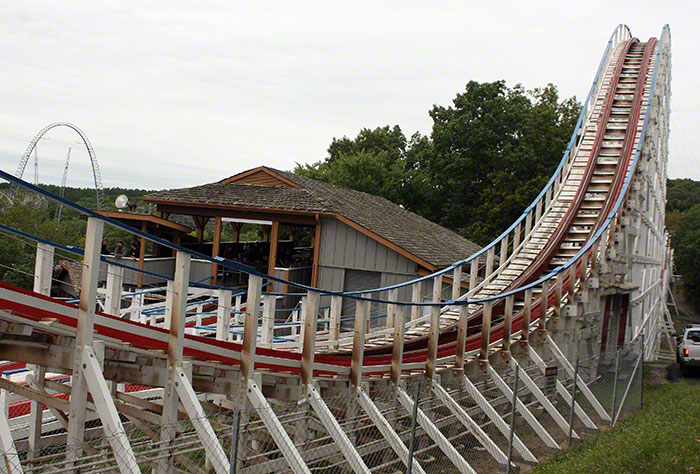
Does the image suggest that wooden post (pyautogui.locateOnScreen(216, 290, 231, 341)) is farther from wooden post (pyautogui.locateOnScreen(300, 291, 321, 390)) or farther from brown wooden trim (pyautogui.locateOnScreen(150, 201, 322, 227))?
brown wooden trim (pyautogui.locateOnScreen(150, 201, 322, 227))

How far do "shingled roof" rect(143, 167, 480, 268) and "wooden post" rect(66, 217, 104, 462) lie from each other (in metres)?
13.8

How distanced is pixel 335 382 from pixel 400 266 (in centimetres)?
1125

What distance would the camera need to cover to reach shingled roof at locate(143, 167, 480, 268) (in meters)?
19.3

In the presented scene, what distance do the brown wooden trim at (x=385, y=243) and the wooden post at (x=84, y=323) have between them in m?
13.7

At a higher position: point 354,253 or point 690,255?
point 690,255

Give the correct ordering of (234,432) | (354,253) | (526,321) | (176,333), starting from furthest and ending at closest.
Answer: (354,253)
(526,321)
(176,333)
(234,432)

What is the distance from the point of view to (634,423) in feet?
35.2

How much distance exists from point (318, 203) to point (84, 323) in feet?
48.9

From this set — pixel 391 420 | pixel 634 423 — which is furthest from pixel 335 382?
pixel 634 423

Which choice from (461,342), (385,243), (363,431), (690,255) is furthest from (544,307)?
(690,255)

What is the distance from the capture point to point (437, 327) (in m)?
9.11

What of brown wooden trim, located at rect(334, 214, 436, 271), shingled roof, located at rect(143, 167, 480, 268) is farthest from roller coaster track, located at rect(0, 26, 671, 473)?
shingled roof, located at rect(143, 167, 480, 268)

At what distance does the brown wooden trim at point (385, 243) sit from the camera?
1825 cm

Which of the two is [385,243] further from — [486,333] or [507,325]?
[486,333]
